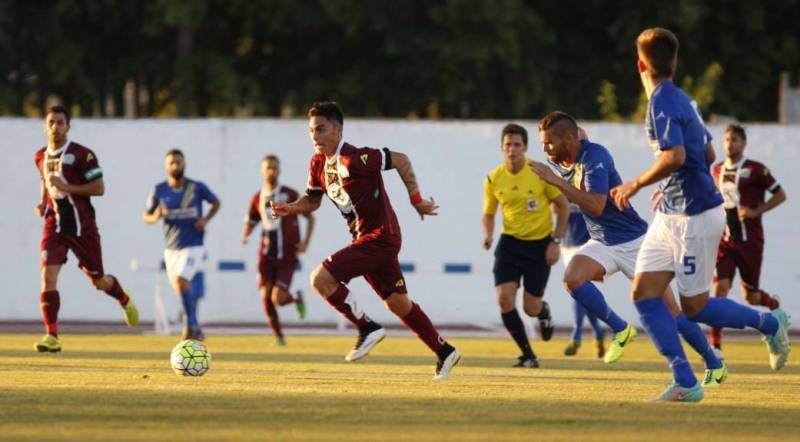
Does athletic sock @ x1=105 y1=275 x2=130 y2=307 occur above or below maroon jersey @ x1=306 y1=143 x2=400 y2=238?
below

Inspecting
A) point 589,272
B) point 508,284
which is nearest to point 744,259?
point 508,284

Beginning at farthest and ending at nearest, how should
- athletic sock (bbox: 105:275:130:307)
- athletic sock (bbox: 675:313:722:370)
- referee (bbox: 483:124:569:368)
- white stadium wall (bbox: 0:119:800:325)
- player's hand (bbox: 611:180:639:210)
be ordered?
white stadium wall (bbox: 0:119:800:325)
athletic sock (bbox: 105:275:130:307)
referee (bbox: 483:124:569:368)
athletic sock (bbox: 675:313:722:370)
player's hand (bbox: 611:180:639:210)

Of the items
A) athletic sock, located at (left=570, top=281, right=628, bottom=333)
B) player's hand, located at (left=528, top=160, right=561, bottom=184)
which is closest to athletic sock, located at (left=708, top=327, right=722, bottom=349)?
athletic sock, located at (left=570, top=281, right=628, bottom=333)

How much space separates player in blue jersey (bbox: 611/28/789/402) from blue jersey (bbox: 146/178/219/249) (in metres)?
10.0

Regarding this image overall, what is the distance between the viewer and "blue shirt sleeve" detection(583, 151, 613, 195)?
481 inches

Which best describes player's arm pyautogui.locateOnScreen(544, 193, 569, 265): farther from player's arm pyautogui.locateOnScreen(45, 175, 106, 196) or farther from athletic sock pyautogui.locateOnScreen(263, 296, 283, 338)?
athletic sock pyautogui.locateOnScreen(263, 296, 283, 338)

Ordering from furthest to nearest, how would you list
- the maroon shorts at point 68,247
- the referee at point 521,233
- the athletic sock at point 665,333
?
the maroon shorts at point 68,247 → the referee at point 521,233 → the athletic sock at point 665,333

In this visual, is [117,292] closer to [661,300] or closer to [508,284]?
[508,284]

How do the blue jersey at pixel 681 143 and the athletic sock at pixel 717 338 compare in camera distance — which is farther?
the athletic sock at pixel 717 338

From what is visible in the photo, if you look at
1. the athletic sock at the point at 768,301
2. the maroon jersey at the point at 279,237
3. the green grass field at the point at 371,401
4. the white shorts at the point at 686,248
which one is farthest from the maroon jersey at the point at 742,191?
the white shorts at the point at 686,248

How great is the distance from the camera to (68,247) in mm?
17016

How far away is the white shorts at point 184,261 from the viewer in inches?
806

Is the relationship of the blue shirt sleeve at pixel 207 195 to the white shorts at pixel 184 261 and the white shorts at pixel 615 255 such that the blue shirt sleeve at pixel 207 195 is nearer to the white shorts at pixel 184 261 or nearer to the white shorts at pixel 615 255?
the white shorts at pixel 184 261

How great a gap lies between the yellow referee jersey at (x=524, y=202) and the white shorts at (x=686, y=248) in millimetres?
5169
